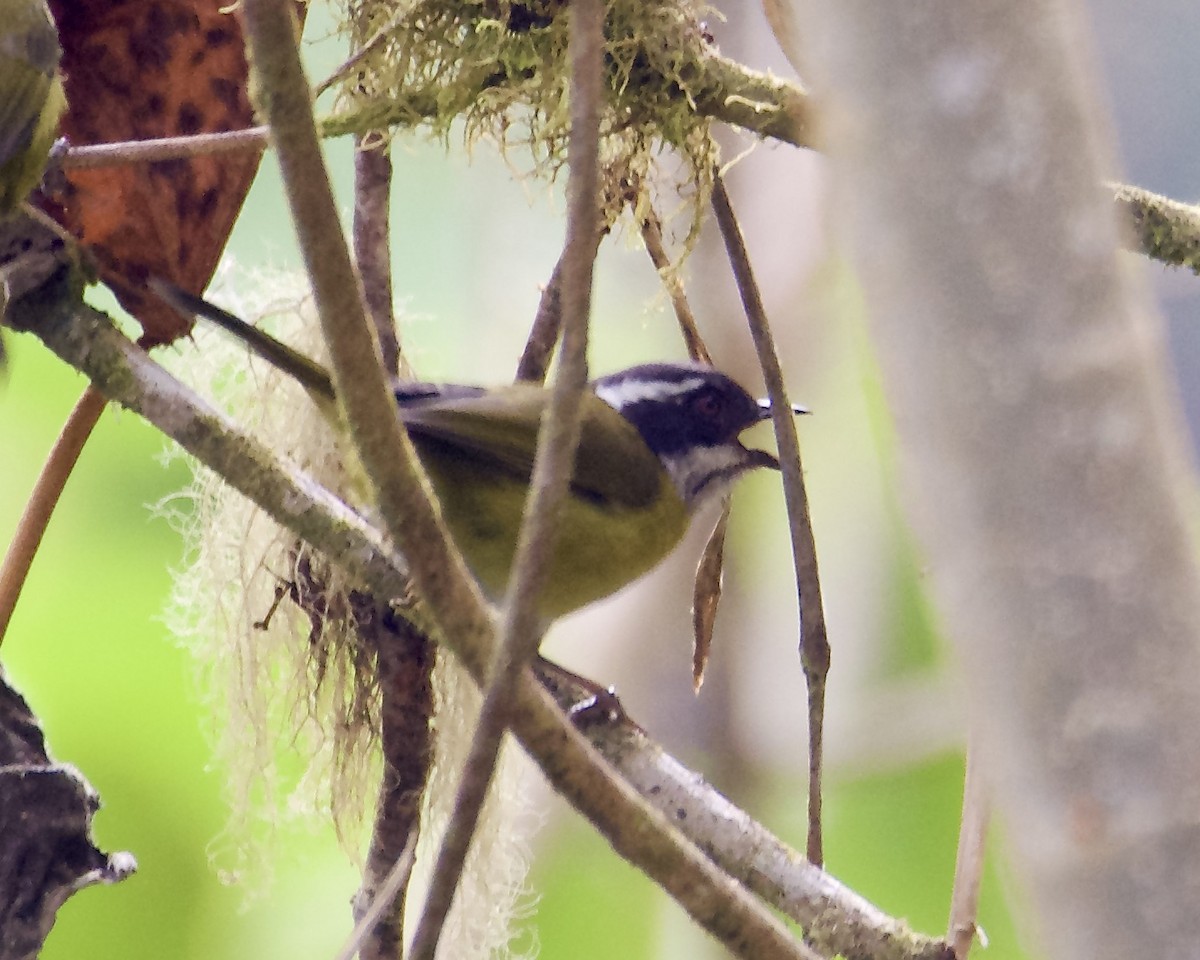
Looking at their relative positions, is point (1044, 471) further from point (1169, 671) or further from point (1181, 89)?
point (1181, 89)

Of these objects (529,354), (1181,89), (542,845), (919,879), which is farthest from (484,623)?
(1181,89)

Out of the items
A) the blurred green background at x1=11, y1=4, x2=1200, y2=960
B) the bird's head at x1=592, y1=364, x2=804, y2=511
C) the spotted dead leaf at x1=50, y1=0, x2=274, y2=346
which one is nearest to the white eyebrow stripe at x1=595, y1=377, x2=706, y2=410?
the bird's head at x1=592, y1=364, x2=804, y2=511

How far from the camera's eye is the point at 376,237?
124 centimetres

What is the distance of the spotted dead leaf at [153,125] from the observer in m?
1.06

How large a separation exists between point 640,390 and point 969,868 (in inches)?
31.5

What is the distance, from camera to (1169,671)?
33 cm

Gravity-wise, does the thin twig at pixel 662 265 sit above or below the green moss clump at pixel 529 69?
below

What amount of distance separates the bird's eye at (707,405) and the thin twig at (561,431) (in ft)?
3.49

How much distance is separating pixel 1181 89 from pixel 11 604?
1925mm

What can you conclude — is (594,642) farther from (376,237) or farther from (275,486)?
(275,486)

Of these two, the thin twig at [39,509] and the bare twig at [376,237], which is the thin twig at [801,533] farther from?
the thin twig at [39,509]

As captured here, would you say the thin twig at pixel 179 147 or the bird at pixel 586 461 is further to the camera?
the bird at pixel 586 461

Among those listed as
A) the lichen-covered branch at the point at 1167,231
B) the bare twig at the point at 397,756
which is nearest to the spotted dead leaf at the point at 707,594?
the bare twig at the point at 397,756

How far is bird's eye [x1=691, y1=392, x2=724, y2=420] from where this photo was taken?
154 cm
